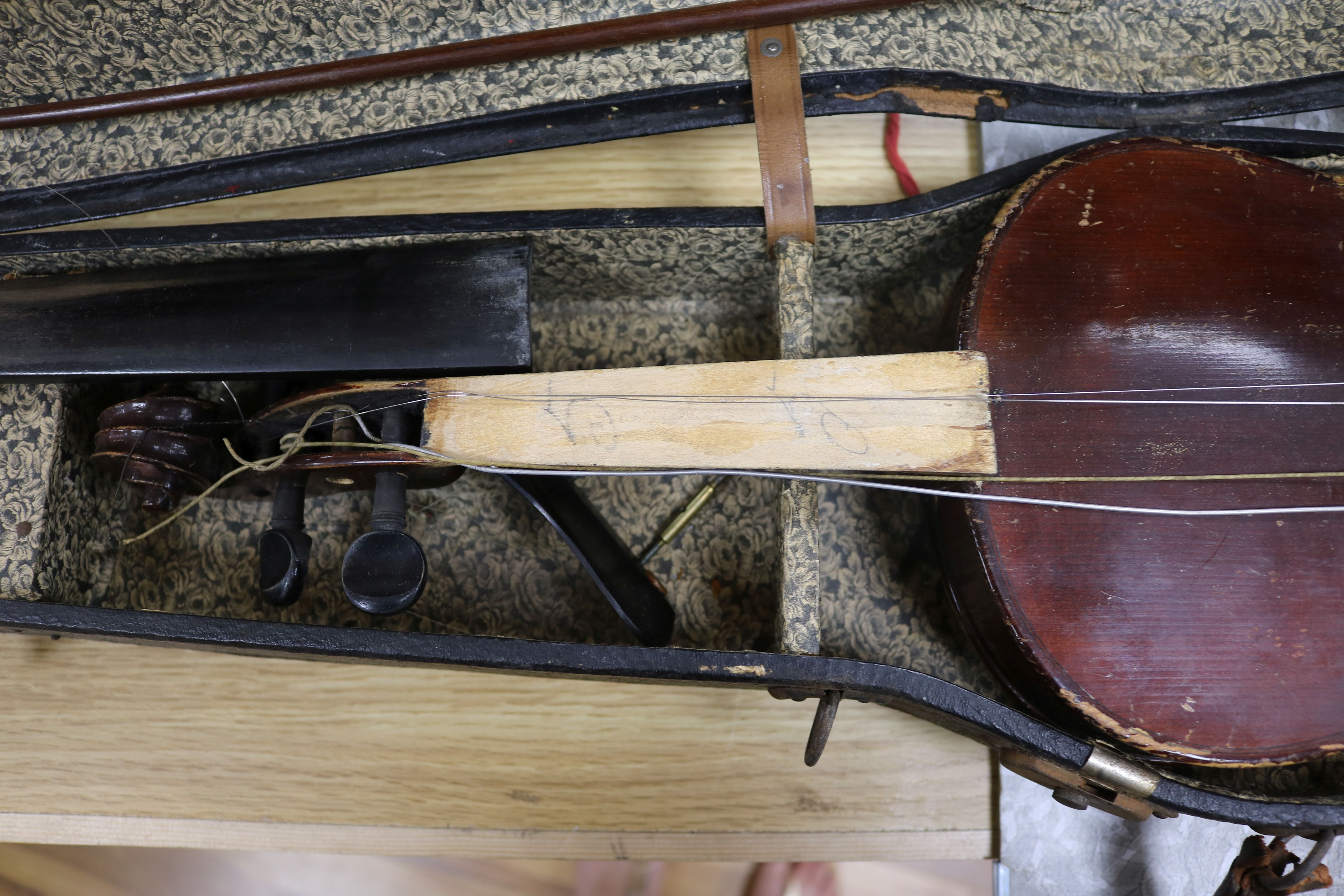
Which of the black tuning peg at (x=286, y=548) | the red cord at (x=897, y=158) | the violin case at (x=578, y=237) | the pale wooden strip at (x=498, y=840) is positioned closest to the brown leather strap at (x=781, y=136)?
the violin case at (x=578, y=237)

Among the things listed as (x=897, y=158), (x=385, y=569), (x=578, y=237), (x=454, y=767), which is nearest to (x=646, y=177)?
(x=578, y=237)

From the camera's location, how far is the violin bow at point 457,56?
112 centimetres

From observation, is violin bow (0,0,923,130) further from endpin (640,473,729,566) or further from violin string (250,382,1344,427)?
endpin (640,473,729,566)

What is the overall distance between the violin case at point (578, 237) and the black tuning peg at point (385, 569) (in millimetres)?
69

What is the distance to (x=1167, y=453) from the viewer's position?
3.34 ft

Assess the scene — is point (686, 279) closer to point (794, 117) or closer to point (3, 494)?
point (794, 117)

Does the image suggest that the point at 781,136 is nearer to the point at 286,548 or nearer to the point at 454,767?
the point at 286,548

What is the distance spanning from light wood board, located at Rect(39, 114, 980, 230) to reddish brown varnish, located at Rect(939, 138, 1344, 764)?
0.38m

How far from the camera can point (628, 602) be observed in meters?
1.12

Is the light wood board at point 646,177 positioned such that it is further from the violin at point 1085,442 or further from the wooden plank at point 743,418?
the wooden plank at point 743,418

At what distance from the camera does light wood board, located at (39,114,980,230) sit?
1388 mm

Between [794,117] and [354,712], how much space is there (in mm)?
1150

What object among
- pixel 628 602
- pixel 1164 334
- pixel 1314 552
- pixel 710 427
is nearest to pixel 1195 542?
pixel 1314 552

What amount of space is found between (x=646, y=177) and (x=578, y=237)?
0.33 meters
